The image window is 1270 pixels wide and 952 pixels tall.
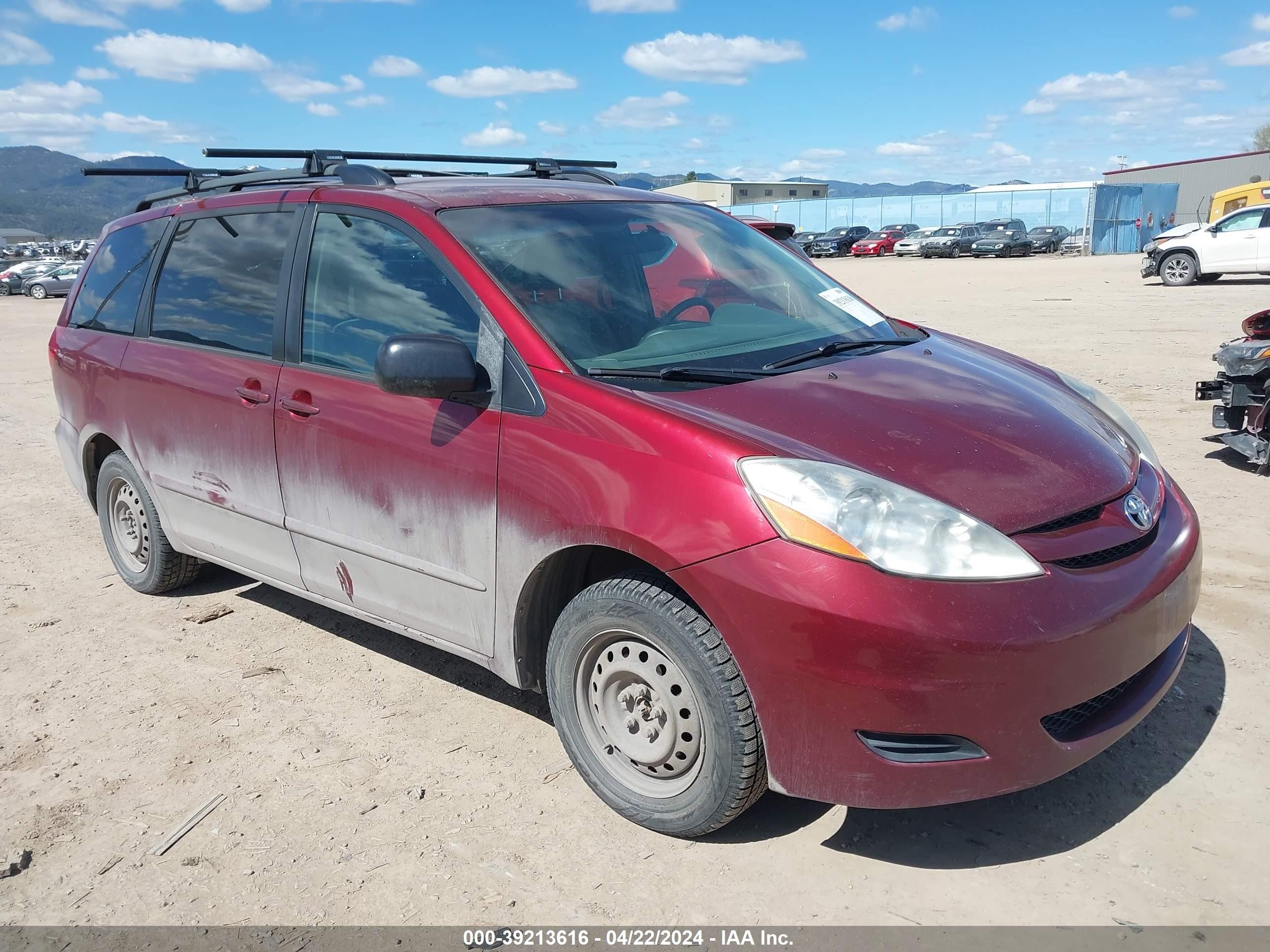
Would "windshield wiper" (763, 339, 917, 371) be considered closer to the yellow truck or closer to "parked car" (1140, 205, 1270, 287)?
"parked car" (1140, 205, 1270, 287)

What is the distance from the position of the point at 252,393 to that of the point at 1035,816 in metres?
3.09

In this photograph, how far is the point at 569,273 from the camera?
3.30 m

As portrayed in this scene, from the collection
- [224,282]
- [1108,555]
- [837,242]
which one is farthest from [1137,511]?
[837,242]

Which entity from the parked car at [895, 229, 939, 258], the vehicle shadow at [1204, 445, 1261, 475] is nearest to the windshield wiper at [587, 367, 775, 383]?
the vehicle shadow at [1204, 445, 1261, 475]

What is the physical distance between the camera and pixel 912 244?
45.1 meters

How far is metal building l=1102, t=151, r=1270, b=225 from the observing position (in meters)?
54.8

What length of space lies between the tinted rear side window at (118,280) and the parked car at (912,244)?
141 feet

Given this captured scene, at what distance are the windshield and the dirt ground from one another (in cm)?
142

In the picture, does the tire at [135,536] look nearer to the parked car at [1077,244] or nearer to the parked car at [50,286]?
the parked car at [50,286]

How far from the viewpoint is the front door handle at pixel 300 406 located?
354 centimetres

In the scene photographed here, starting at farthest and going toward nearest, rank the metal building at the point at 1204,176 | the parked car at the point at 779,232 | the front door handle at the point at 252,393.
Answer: the metal building at the point at 1204,176 < the parked car at the point at 779,232 < the front door handle at the point at 252,393

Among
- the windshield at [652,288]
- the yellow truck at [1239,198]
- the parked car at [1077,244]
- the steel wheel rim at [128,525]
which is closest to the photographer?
the windshield at [652,288]

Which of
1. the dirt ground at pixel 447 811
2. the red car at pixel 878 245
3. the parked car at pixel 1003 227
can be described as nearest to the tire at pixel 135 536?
the dirt ground at pixel 447 811

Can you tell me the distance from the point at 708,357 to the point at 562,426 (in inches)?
23.7
